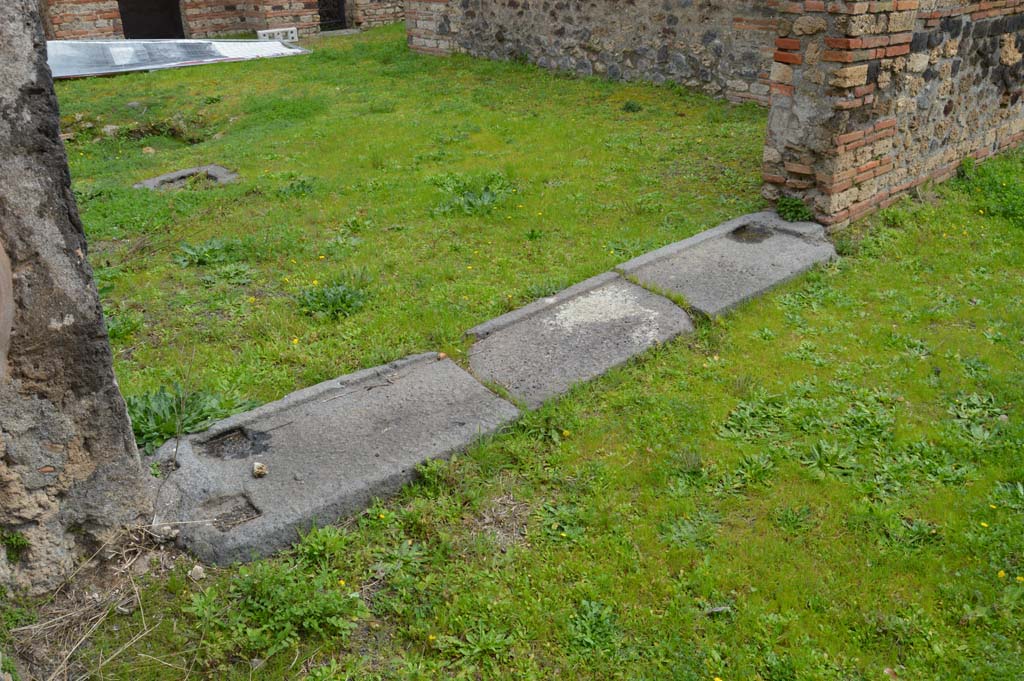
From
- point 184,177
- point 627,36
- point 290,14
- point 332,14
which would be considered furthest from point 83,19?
point 627,36

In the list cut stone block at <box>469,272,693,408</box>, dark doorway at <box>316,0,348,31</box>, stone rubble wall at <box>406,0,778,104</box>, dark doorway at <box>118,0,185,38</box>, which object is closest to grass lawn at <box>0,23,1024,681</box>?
cut stone block at <box>469,272,693,408</box>

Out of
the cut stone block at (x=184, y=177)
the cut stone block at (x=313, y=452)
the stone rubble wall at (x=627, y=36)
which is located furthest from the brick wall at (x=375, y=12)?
the cut stone block at (x=313, y=452)

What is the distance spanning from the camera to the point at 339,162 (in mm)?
8102

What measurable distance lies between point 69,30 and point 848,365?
15643 millimetres

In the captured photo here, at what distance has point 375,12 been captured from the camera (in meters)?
18.0

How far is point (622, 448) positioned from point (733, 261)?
2250 millimetres

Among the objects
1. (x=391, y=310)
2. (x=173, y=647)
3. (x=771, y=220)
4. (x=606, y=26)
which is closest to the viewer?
(x=173, y=647)

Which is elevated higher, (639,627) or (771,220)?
(771,220)

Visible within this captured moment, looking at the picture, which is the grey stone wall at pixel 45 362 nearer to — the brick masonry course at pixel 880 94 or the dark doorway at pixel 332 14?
the brick masonry course at pixel 880 94

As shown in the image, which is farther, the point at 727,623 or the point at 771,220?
the point at 771,220

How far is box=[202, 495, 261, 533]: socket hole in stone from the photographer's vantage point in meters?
3.11

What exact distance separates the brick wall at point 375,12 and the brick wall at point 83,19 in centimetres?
503

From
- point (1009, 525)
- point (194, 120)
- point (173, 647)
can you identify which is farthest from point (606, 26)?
point (173, 647)

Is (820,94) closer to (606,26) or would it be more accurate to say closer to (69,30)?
(606,26)
